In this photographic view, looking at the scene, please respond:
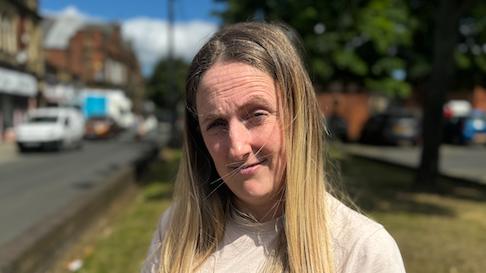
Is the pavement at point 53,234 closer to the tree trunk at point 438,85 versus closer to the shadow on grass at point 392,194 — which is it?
the shadow on grass at point 392,194

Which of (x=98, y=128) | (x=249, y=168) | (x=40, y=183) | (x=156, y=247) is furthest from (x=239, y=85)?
(x=98, y=128)

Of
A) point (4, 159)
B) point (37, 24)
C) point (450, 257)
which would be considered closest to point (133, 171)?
point (450, 257)

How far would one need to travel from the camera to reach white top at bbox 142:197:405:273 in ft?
4.27

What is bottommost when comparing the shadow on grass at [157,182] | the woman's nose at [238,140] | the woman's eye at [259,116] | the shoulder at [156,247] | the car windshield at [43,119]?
the shadow on grass at [157,182]

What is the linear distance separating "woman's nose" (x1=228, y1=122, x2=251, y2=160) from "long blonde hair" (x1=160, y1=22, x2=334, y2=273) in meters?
0.11

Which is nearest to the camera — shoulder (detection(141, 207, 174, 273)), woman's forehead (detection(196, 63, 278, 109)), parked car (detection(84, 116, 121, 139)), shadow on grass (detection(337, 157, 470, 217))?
woman's forehead (detection(196, 63, 278, 109))

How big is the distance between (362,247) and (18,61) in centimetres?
3454

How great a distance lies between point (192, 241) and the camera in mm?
1618

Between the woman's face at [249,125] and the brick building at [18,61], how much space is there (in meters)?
30.7

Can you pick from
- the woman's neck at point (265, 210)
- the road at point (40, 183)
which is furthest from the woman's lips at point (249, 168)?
the road at point (40, 183)

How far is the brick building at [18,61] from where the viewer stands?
99.6 feet

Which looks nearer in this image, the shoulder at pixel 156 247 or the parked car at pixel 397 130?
the shoulder at pixel 156 247

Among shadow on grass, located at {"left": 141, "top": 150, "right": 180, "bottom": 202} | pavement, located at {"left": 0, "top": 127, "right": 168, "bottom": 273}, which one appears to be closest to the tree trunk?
shadow on grass, located at {"left": 141, "top": 150, "right": 180, "bottom": 202}

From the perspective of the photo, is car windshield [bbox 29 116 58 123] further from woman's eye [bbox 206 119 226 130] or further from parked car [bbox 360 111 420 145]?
woman's eye [bbox 206 119 226 130]
